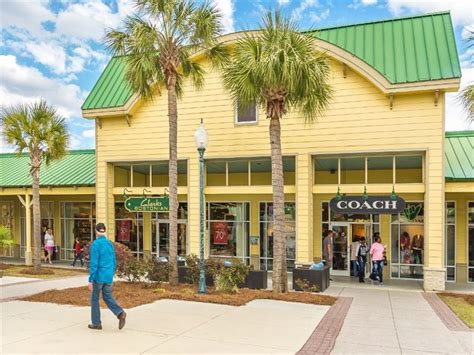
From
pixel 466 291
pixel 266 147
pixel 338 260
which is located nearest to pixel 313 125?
pixel 266 147

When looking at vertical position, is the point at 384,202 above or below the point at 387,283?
above

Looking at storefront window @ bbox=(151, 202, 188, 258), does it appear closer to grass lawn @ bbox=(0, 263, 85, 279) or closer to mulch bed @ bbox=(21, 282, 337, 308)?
grass lawn @ bbox=(0, 263, 85, 279)

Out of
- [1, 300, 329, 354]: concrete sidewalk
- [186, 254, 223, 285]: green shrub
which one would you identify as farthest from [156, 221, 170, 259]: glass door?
[1, 300, 329, 354]: concrete sidewalk

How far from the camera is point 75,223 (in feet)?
75.7

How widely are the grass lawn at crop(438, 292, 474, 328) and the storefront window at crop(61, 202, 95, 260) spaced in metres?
16.7

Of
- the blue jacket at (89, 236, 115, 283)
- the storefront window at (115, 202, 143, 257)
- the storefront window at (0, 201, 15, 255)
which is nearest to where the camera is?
the blue jacket at (89, 236, 115, 283)

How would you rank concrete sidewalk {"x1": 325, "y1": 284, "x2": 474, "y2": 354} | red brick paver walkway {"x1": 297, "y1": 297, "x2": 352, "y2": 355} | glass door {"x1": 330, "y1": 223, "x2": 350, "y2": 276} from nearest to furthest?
red brick paver walkway {"x1": 297, "y1": 297, "x2": 352, "y2": 355}, concrete sidewalk {"x1": 325, "y1": 284, "x2": 474, "y2": 354}, glass door {"x1": 330, "y1": 223, "x2": 350, "y2": 276}

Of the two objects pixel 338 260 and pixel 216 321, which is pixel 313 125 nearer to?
pixel 338 260

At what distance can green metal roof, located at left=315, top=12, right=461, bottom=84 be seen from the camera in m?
14.4

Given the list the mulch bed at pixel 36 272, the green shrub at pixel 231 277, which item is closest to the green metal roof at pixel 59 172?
the mulch bed at pixel 36 272

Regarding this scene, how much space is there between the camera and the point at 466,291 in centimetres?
1409

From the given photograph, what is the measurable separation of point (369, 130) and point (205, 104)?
638 cm

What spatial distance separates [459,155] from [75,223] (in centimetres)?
1851

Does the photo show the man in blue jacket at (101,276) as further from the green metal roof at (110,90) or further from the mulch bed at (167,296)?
the green metal roof at (110,90)
